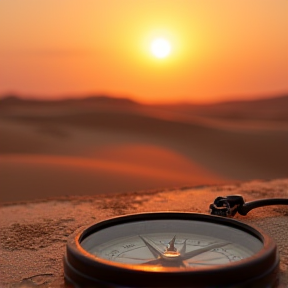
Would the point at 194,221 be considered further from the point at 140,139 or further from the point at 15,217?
the point at 140,139

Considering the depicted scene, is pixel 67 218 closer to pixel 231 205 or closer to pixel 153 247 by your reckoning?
pixel 231 205

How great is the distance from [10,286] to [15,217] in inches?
56.0

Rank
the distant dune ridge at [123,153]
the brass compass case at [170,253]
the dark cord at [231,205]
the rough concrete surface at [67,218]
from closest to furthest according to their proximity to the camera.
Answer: the brass compass case at [170,253]
the rough concrete surface at [67,218]
the dark cord at [231,205]
the distant dune ridge at [123,153]

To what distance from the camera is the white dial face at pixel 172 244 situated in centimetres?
215

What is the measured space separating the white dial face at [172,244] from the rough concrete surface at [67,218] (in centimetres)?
25

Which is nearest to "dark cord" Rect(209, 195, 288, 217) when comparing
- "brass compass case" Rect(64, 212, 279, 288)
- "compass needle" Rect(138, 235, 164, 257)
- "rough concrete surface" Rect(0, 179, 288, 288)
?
"rough concrete surface" Rect(0, 179, 288, 288)

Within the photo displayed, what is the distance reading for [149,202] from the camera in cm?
409

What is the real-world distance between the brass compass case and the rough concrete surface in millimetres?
234

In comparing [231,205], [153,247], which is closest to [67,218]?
[231,205]

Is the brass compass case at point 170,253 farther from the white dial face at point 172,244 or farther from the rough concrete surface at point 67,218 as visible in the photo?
the rough concrete surface at point 67,218

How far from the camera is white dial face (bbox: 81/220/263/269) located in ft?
7.07

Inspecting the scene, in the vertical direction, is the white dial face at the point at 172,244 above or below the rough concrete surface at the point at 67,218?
above

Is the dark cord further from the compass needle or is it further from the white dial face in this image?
the compass needle

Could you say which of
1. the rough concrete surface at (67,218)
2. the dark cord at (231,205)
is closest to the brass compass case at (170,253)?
the rough concrete surface at (67,218)
